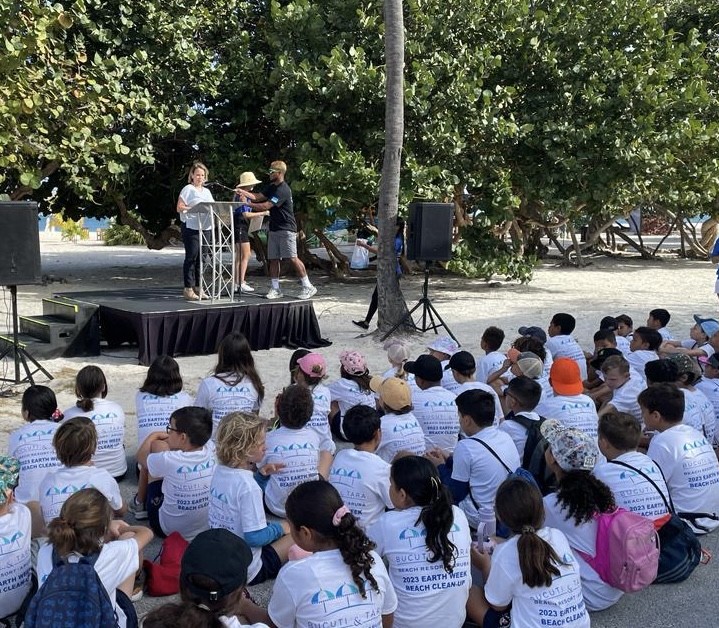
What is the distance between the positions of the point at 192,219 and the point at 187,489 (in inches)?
223

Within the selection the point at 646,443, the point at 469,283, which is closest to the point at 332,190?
the point at 469,283

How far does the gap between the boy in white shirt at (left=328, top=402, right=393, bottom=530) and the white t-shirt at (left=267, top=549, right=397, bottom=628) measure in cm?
103

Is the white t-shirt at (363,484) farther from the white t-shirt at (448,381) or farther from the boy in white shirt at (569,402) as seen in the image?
the white t-shirt at (448,381)

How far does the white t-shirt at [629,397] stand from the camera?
16.7 ft

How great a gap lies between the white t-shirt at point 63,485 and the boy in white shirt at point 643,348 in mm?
4143

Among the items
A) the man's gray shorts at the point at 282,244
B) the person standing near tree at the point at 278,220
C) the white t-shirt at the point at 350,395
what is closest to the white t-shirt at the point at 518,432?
the white t-shirt at the point at 350,395

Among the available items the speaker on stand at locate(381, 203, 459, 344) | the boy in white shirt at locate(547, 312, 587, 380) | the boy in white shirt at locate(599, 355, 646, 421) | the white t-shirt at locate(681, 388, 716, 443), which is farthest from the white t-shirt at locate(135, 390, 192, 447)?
the speaker on stand at locate(381, 203, 459, 344)

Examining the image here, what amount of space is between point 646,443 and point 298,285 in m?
10.9

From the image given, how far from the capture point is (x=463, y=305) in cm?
1195

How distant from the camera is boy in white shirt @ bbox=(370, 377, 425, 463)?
4098 millimetres

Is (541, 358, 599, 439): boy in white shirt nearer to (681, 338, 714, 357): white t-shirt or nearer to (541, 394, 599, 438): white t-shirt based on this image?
(541, 394, 599, 438): white t-shirt

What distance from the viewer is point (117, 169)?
11570 mm

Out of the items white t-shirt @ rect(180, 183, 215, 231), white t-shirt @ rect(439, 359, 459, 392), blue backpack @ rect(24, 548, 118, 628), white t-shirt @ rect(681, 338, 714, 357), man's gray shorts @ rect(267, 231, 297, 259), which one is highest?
white t-shirt @ rect(180, 183, 215, 231)

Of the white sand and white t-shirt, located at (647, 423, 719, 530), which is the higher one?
white t-shirt, located at (647, 423, 719, 530)
